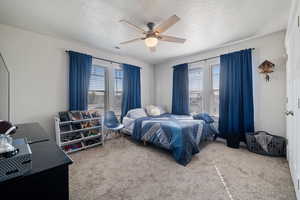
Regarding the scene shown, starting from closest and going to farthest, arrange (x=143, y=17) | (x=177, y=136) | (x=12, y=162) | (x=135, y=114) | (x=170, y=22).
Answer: (x=12, y=162) → (x=170, y=22) → (x=143, y=17) → (x=177, y=136) → (x=135, y=114)

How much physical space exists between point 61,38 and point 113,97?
6.10 ft

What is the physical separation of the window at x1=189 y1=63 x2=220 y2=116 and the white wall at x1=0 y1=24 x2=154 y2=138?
10.7ft

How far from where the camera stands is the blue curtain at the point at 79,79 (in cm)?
300

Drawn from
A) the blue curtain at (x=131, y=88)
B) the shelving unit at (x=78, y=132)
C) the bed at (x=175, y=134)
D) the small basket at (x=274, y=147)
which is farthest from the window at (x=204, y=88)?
the shelving unit at (x=78, y=132)

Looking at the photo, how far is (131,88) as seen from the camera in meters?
4.20

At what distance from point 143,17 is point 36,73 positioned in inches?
94.4

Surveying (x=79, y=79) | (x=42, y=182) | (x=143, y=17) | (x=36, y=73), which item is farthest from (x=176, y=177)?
(x=36, y=73)

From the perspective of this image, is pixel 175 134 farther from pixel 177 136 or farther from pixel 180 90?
pixel 180 90

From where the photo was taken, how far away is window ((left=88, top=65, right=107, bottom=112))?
352 centimetres

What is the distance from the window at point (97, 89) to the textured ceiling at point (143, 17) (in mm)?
927

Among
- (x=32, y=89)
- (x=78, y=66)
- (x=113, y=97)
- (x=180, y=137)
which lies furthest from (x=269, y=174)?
(x=32, y=89)

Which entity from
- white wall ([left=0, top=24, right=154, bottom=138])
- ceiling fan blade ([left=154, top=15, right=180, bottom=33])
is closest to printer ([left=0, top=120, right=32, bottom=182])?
ceiling fan blade ([left=154, top=15, right=180, bottom=33])

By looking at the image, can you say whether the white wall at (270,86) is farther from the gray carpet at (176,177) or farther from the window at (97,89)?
the window at (97,89)

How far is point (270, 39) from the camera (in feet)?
8.95
